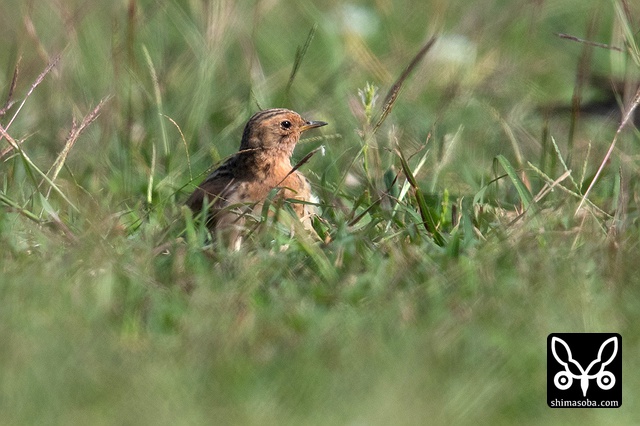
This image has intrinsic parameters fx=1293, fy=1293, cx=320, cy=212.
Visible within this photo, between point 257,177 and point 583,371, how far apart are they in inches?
91.6

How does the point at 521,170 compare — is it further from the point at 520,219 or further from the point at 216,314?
the point at 216,314

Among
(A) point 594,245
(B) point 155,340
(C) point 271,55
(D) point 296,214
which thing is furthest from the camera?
(C) point 271,55

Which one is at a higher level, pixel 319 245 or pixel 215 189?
pixel 215 189

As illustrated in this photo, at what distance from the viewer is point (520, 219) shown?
5.40 metres

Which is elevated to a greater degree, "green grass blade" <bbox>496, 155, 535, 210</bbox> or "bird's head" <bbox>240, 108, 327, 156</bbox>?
"bird's head" <bbox>240, 108, 327, 156</bbox>

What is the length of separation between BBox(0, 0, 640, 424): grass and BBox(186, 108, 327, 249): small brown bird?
135 mm

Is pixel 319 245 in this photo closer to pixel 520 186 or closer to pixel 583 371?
pixel 520 186

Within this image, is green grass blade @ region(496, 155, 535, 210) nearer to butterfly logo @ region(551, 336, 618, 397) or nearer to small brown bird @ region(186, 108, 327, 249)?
small brown bird @ region(186, 108, 327, 249)

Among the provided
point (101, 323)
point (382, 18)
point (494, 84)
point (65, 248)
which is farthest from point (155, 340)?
point (382, 18)

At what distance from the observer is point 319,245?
5168 millimetres

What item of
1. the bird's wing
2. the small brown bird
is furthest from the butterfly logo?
the bird's wing

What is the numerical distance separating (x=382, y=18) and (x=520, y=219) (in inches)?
151

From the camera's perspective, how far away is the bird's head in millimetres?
6199
